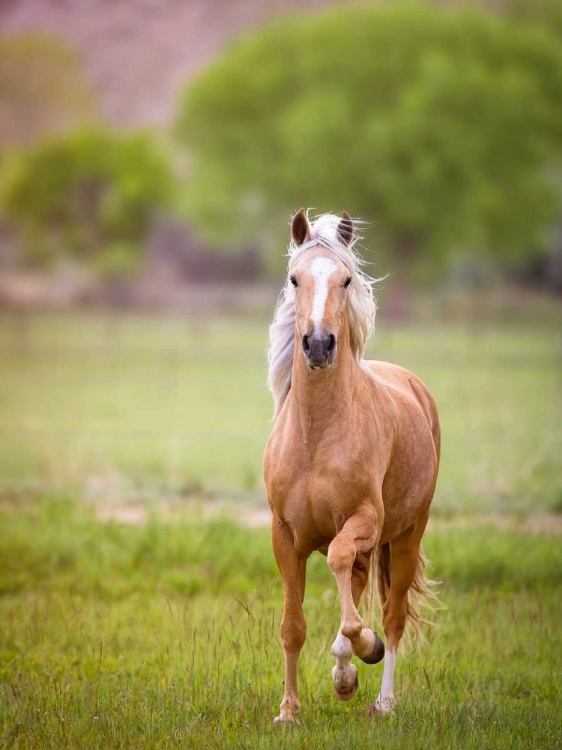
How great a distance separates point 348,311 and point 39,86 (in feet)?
284

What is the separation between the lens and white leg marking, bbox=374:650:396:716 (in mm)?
5461

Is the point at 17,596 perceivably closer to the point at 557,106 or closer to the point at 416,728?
the point at 416,728

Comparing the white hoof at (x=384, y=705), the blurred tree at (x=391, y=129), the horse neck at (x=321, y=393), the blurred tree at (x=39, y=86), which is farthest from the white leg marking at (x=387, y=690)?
the blurred tree at (x=39, y=86)

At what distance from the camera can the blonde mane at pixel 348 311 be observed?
5266mm

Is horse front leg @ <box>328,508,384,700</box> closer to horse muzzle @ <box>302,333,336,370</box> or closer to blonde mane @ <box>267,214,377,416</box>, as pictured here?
horse muzzle @ <box>302,333,336,370</box>

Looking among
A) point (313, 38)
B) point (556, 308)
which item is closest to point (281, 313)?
point (556, 308)

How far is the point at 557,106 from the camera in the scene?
46.2 metres

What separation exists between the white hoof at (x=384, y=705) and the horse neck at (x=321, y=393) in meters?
1.57

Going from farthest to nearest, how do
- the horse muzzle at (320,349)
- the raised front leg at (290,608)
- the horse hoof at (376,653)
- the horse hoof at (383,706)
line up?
the horse hoof at (383,706)
the raised front leg at (290,608)
the horse hoof at (376,653)
the horse muzzle at (320,349)

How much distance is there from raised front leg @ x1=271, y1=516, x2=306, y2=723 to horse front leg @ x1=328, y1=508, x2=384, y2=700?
415 mm

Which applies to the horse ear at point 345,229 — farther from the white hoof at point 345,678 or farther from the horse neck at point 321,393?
the white hoof at point 345,678

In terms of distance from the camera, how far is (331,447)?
5117 mm

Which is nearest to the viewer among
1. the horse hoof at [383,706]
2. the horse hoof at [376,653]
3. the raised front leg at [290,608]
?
the horse hoof at [376,653]

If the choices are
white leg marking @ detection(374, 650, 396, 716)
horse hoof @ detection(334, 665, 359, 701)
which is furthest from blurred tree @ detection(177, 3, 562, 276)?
horse hoof @ detection(334, 665, 359, 701)
